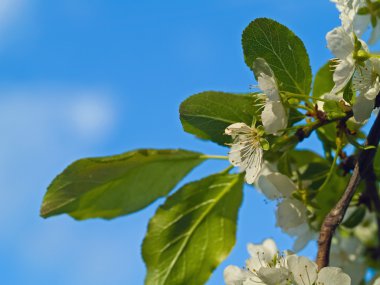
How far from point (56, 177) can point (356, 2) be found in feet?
2.77

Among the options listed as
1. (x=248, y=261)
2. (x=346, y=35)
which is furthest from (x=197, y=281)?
(x=346, y=35)

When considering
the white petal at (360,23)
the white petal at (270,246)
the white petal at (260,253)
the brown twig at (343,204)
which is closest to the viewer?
the brown twig at (343,204)

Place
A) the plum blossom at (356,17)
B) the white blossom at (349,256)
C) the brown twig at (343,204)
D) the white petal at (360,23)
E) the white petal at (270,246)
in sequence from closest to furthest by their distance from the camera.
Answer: the brown twig at (343,204)
the plum blossom at (356,17)
the white petal at (360,23)
the white petal at (270,246)
the white blossom at (349,256)

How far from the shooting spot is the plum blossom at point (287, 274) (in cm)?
142

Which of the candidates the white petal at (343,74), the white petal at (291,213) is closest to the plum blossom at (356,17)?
the white petal at (343,74)

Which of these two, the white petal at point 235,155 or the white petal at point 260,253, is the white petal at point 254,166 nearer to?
the white petal at point 235,155

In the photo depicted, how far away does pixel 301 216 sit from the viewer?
1.78m

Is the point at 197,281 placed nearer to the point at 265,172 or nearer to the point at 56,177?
the point at 265,172

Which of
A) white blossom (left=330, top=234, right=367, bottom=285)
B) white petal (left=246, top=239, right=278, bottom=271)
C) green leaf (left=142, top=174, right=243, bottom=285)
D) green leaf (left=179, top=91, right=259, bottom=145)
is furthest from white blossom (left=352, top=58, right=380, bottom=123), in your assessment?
white blossom (left=330, top=234, right=367, bottom=285)

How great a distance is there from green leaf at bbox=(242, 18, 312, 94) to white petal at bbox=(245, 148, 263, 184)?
148 mm

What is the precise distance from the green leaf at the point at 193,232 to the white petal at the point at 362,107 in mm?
568

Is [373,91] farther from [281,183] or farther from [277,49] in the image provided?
[281,183]

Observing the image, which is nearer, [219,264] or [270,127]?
[270,127]

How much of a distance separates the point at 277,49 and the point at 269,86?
0.11 m
